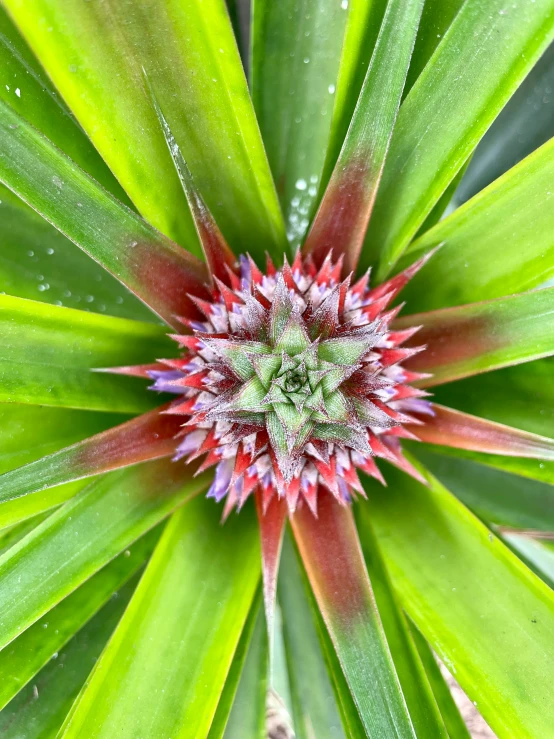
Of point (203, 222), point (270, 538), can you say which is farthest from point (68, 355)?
point (270, 538)

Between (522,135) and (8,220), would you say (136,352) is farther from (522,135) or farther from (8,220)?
(522,135)

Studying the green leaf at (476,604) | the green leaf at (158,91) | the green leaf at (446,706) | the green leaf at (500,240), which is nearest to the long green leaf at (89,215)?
the green leaf at (158,91)

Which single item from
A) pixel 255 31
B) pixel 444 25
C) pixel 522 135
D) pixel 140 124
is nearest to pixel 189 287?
pixel 140 124

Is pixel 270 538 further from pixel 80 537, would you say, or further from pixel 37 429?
pixel 37 429

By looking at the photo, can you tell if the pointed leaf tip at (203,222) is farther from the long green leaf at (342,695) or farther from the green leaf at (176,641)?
the long green leaf at (342,695)

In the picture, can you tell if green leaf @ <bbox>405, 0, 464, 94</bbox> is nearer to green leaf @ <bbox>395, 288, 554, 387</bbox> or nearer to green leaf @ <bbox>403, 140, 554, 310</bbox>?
green leaf @ <bbox>403, 140, 554, 310</bbox>

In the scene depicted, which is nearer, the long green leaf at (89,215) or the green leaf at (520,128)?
the long green leaf at (89,215)

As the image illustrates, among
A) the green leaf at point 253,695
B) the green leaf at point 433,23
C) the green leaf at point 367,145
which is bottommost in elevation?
the green leaf at point 253,695
